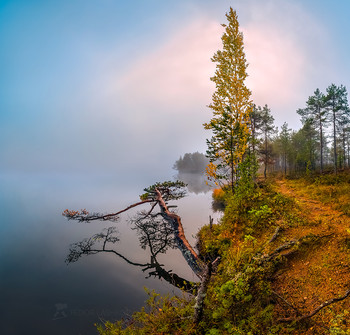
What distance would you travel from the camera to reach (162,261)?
27.5 feet

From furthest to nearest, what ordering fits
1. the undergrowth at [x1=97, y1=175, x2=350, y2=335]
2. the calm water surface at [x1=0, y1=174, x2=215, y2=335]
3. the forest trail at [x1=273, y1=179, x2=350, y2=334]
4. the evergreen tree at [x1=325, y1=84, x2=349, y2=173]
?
the evergreen tree at [x1=325, y1=84, x2=349, y2=173] → the calm water surface at [x1=0, y1=174, x2=215, y2=335] → the forest trail at [x1=273, y1=179, x2=350, y2=334] → the undergrowth at [x1=97, y1=175, x2=350, y2=335]

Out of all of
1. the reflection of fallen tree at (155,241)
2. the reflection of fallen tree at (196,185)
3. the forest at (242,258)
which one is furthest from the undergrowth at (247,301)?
the reflection of fallen tree at (196,185)

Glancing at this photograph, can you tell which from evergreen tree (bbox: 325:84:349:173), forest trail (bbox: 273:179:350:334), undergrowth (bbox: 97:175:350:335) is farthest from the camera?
evergreen tree (bbox: 325:84:349:173)

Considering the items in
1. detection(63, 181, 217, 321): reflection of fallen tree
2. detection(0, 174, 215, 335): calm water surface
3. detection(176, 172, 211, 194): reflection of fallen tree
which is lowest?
detection(0, 174, 215, 335): calm water surface

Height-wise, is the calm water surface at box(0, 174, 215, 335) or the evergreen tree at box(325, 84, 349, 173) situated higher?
the evergreen tree at box(325, 84, 349, 173)

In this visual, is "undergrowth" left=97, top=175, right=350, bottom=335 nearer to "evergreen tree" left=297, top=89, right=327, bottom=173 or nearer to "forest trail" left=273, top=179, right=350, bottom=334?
"forest trail" left=273, top=179, right=350, bottom=334

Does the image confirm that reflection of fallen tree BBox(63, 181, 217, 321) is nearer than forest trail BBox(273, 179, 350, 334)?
No

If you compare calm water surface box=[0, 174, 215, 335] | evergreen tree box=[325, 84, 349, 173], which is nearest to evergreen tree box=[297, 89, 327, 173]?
evergreen tree box=[325, 84, 349, 173]

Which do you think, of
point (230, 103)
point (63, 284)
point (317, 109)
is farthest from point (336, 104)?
point (63, 284)

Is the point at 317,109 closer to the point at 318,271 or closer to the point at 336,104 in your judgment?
the point at 336,104

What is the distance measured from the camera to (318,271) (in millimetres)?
4098

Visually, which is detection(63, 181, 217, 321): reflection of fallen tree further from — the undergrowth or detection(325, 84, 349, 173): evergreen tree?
detection(325, 84, 349, 173): evergreen tree

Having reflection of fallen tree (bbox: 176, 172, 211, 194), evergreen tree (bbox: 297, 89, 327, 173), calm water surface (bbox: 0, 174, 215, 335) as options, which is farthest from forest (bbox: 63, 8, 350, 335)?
evergreen tree (bbox: 297, 89, 327, 173)

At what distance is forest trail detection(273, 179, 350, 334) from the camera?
3.40m
